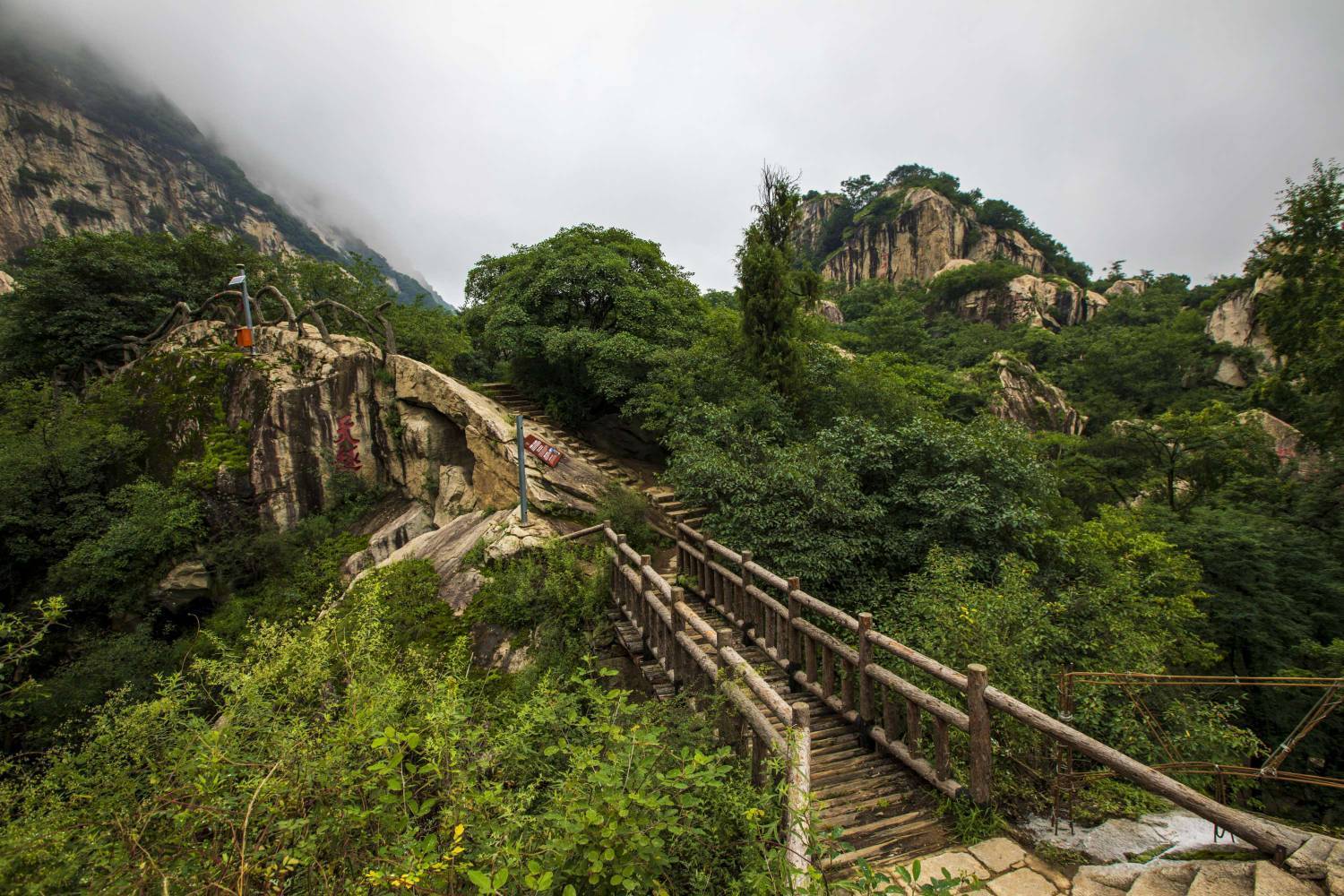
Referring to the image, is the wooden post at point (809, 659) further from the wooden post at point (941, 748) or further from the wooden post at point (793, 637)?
the wooden post at point (941, 748)

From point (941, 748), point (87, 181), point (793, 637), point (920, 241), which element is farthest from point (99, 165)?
point (920, 241)

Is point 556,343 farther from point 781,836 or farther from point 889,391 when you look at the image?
point 781,836

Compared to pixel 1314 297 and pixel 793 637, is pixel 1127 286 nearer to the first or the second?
pixel 1314 297

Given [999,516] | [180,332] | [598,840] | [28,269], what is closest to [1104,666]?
[999,516]

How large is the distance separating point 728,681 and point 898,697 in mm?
2330

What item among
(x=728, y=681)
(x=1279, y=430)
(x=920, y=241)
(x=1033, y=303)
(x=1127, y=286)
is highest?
(x=920, y=241)

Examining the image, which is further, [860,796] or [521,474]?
[521,474]

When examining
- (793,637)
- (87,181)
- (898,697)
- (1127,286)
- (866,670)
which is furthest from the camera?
(1127,286)

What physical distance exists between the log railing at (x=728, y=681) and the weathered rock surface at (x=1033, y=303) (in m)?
41.1

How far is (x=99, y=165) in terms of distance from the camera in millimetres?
47875

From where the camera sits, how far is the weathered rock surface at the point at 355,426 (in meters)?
11.2

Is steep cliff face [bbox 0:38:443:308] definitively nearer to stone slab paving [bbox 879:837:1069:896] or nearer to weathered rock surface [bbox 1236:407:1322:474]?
stone slab paving [bbox 879:837:1069:896]

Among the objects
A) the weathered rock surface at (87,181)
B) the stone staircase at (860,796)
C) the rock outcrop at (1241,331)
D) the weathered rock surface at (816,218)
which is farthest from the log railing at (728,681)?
the weathered rock surface at (816,218)

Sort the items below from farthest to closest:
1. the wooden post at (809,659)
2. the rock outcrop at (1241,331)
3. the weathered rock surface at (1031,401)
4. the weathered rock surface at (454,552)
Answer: the weathered rock surface at (1031,401)
the rock outcrop at (1241,331)
the weathered rock surface at (454,552)
the wooden post at (809,659)
